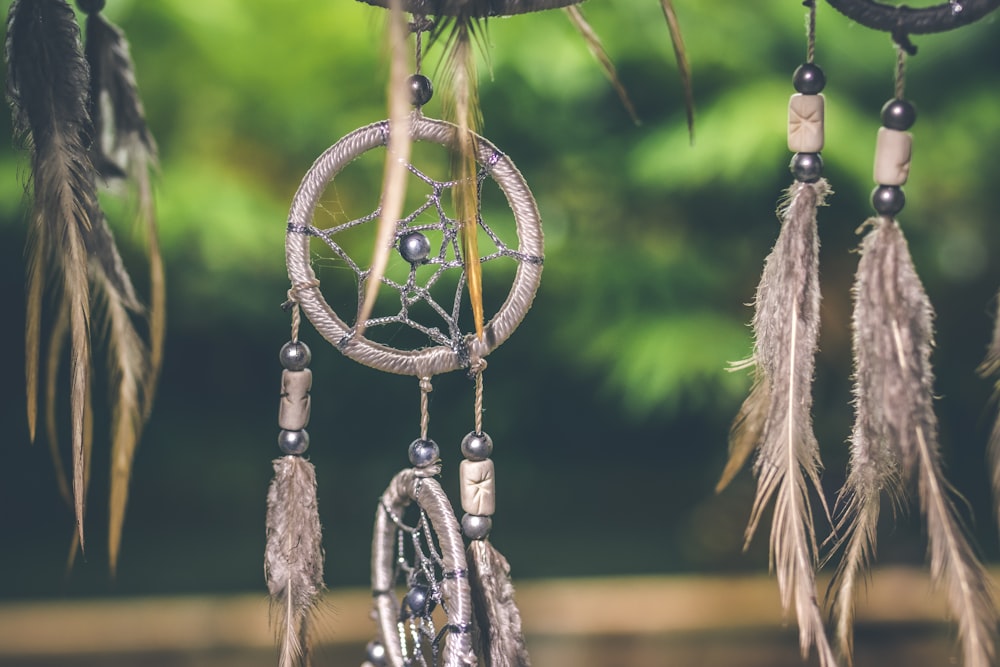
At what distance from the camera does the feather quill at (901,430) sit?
1.46ft

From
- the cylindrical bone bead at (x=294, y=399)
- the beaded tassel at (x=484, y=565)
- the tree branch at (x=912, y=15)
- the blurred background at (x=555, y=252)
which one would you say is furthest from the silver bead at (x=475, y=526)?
the blurred background at (x=555, y=252)

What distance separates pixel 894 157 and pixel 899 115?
0.07 ft

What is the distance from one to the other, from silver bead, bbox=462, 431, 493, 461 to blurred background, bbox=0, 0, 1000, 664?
898 millimetres

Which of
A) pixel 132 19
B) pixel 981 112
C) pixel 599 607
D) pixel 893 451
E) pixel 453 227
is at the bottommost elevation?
pixel 599 607

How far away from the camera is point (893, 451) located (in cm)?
46

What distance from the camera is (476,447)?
521mm

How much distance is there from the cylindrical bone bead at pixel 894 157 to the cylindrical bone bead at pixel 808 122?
0.10 ft

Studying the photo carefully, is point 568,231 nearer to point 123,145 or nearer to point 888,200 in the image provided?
point 123,145

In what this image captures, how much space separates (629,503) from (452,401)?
0.47 metres

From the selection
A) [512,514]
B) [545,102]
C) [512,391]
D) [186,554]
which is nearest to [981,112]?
[545,102]

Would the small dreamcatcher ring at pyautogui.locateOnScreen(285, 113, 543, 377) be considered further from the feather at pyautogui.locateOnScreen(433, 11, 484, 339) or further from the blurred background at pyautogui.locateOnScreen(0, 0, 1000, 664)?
the blurred background at pyautogui.locateOnScreen(0, 0, 1000, 664)

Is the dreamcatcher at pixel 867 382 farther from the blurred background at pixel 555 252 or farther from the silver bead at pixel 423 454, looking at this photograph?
the blurred background at pixel 555 252

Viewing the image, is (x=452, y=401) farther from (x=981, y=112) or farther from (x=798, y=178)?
(x=798, y=178)

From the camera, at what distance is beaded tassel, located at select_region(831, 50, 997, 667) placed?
45cm
